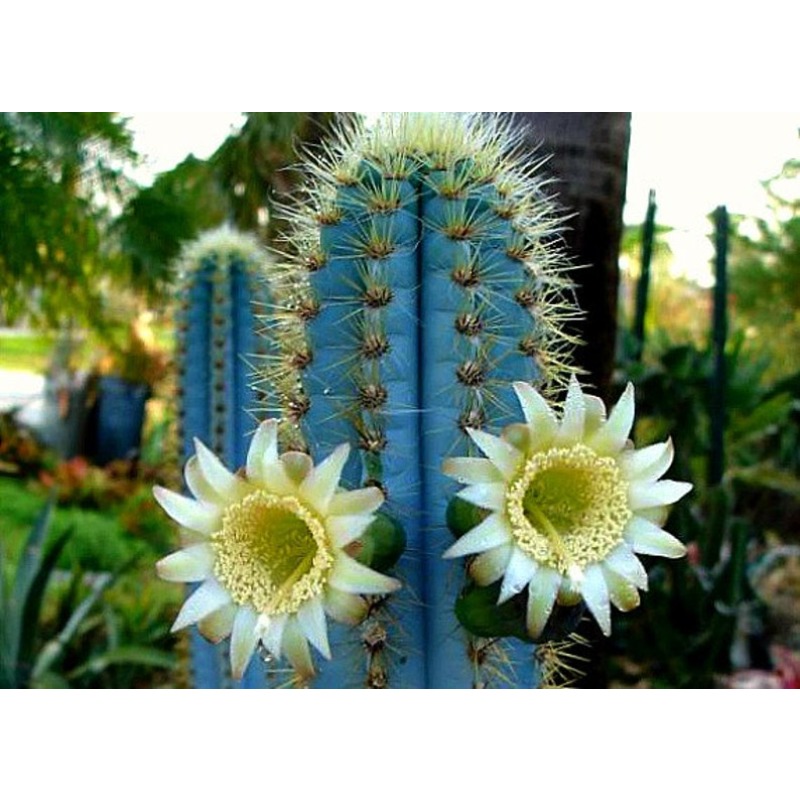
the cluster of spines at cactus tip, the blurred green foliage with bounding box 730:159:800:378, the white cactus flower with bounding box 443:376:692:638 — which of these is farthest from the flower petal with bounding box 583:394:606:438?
the blurred green foliage with bounding box 730:159:800:378

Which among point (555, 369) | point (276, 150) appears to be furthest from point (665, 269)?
point (555, 369)

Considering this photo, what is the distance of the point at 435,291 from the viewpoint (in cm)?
81

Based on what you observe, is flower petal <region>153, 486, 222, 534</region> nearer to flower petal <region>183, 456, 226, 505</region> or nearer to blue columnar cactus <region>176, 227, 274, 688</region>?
flower petal <region>183, 456, 226, 505</region>

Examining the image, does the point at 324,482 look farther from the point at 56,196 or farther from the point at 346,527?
the point at 56,196

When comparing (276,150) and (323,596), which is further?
(276,150)

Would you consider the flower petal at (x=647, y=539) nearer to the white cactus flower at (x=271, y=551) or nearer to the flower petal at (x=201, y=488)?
the white cactus flower at (x=271, y=551)

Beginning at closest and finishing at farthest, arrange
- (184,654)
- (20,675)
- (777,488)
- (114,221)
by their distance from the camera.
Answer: (184,654) → (20,675) → (114,221) → (777,488)

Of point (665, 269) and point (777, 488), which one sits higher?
point (665, 269)

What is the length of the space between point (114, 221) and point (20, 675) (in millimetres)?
914

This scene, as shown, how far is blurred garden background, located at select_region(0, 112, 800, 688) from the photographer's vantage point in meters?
1.57

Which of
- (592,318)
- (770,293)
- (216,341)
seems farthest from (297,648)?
(770,293)

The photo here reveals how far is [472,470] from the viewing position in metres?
0.67

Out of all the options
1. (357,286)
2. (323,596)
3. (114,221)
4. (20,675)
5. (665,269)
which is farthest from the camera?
(665,269)
